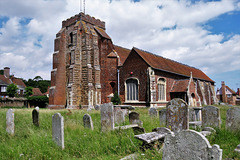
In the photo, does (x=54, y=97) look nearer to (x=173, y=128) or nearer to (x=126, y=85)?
(x=126, y=85)

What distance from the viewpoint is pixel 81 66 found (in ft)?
76.3

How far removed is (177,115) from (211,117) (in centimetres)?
273

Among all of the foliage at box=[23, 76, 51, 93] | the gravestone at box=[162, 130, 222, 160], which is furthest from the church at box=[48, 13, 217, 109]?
the foliage at box=[23, 76, 51, 93]

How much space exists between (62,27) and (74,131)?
22475 mm

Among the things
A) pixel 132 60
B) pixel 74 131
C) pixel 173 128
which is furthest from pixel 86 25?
pixel 173 128

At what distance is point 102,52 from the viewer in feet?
79.0

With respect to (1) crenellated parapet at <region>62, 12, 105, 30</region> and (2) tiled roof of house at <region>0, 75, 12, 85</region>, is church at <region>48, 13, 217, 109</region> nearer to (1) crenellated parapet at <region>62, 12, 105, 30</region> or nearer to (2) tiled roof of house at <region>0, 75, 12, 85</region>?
(1) crenellated parapet at <region>62, 12, 105, 30</region>

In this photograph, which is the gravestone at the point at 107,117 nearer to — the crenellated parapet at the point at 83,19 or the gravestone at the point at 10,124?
the gravestone at the point at 10,124

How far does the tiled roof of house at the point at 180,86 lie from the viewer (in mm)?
21422

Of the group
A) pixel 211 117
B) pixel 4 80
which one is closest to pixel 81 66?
pixel 211 117

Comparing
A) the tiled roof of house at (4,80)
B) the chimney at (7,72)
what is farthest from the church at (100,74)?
the chimney at (7,72)

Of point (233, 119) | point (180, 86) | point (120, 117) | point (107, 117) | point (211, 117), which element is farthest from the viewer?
point (180, 86)

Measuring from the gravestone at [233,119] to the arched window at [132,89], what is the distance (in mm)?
14580

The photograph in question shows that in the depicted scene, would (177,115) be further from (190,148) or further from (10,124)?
(10,124)
